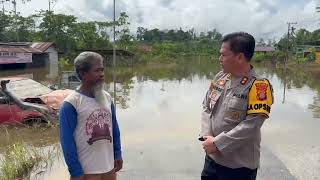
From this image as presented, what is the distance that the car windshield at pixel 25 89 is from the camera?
10452 mm

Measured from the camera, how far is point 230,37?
2.83m

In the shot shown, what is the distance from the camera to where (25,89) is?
A: 35.5 ft

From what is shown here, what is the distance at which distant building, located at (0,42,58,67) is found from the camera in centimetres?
3482

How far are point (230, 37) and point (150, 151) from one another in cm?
519

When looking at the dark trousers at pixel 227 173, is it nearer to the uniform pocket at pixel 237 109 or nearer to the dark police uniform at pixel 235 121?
the dark police uniform at pixel 235 121

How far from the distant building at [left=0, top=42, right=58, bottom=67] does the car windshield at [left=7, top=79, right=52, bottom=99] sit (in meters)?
24.3

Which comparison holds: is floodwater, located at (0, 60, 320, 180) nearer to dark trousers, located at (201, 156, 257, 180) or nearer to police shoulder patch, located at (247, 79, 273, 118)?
dark trousers, located at (201, 156, 257, 180)

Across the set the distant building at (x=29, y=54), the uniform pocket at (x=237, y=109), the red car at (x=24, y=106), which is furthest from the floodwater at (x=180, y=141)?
the distant building at (x=29, y=54)

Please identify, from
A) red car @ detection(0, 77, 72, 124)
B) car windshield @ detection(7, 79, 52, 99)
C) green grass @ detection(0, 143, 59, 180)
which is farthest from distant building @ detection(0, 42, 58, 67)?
green grass @ detection(0, 143, 59, 180)

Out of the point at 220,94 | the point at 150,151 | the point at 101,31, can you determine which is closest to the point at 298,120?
the point at 150,151

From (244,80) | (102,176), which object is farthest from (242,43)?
(102,176)

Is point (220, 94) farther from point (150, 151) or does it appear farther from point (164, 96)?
point (164, 96)

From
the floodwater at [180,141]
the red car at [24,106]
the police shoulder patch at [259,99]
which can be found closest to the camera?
the police shoulder patch at [259,99]

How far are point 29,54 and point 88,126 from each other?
3694 centimetres
